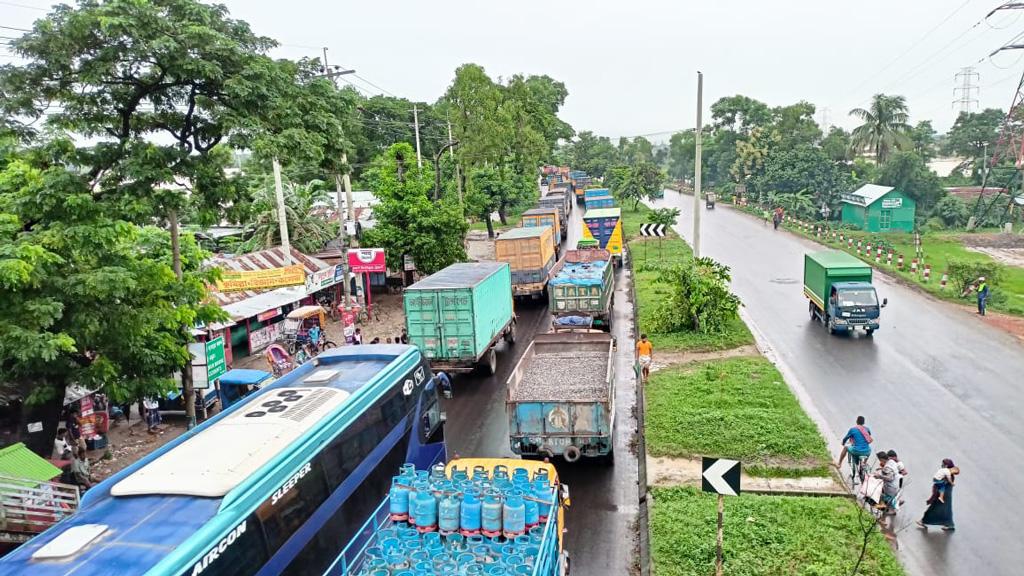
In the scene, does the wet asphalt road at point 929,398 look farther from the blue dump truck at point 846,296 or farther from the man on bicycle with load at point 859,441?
the man on bicycle with load at point 859,441

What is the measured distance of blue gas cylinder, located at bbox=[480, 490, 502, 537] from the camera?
7.05 metres

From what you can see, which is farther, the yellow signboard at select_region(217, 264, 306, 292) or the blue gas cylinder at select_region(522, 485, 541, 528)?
the yellow signboard at select_region(217, 264, 306, 292)

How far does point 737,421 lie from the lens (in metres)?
13.9

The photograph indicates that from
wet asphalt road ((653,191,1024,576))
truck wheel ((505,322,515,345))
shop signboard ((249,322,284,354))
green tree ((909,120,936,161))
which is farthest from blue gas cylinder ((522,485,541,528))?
green tree ((909,120,936,161))

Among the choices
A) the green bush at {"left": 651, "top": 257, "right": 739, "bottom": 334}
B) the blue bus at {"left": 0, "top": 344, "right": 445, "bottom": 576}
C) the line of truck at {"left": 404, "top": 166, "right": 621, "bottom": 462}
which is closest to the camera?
the blue bus at {"left": 0, "top": 344, "right": 445, "bottom": 576}

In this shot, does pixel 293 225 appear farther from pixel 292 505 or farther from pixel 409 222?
pixel 292 505

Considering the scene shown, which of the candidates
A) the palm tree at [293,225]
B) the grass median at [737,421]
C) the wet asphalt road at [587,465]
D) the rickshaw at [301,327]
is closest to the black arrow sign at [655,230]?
the wet asphalt road at [587,465]

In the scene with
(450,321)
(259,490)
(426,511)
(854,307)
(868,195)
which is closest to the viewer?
(259,490)

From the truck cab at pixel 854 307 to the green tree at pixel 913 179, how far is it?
118 feet

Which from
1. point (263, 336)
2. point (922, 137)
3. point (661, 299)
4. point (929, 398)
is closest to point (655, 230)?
point (661, 299)

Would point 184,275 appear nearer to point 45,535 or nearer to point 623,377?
point 45,535

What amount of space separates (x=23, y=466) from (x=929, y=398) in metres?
18.7

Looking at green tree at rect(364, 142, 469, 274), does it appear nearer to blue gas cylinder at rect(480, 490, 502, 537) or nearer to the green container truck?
the green container truck

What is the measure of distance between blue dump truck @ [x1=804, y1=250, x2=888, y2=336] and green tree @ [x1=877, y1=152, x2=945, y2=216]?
34283 mm
